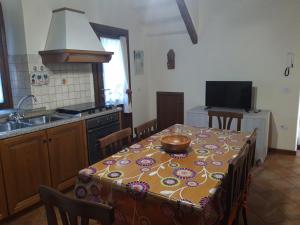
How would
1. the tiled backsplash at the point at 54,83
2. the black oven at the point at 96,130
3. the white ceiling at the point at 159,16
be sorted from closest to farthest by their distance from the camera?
the tiled backsplash at the point at 54,83
the black oven at the point at 96,130
the white ceiling at the point at 159,16

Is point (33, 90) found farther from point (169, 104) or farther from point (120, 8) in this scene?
point (169, 104)

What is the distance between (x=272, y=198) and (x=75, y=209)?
2.33m

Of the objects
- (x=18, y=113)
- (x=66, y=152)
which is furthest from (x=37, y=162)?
(x=18, y=113)

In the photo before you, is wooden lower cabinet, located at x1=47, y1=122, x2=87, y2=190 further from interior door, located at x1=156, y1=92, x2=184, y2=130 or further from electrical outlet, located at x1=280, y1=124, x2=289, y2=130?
electrical outlet, located at x1=280, y1=124, x2=289, y2=130

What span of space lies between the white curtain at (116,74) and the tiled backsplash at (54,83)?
14.6 inches

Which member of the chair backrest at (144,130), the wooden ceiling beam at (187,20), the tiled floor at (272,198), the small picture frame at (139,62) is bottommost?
the tiled floor at (272,198)

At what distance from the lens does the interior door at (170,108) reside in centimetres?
477

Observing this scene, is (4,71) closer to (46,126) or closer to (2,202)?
(46,126)

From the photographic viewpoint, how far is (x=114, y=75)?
4035 millimetres

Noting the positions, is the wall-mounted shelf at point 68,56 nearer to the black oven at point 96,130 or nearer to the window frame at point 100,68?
the window frame at point 100,68

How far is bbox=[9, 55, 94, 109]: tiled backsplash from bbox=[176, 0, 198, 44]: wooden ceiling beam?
165cm

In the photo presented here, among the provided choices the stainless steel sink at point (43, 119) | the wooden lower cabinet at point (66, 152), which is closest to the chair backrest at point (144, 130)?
the wooden lower cabinet at point (66, 152)

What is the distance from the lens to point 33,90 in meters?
2.85

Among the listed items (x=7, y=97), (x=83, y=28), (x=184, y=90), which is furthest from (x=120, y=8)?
(x=7, y=97)
